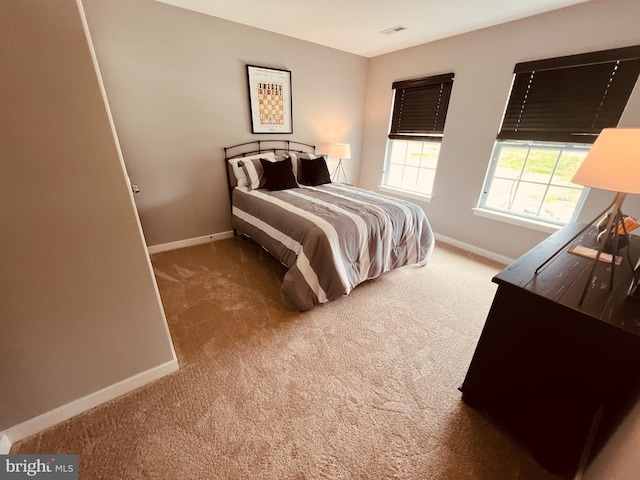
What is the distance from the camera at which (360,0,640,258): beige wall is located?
6.84 ft

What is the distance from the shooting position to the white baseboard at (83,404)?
1.15 m

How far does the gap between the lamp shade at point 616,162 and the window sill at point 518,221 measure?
200 cm

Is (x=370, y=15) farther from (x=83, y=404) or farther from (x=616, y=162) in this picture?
(x=83, y=404)

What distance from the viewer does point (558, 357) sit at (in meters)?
1.00

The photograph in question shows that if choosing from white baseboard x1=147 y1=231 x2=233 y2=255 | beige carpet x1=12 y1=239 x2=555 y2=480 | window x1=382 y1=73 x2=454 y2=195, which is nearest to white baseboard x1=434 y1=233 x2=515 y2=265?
window x1=382 y1=73 x2=454 y2=195

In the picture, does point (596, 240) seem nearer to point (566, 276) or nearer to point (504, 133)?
point (566, 276)

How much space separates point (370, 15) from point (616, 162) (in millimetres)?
2560

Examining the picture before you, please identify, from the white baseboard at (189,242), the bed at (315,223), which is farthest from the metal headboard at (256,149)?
the white baseboard at (189,242)

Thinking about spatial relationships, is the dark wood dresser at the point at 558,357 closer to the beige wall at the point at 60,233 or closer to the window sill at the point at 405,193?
the beige wall at the point at 60,233

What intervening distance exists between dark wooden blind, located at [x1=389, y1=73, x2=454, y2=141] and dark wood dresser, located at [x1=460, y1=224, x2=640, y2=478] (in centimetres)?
263

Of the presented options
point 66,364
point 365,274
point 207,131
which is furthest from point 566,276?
point 207,131

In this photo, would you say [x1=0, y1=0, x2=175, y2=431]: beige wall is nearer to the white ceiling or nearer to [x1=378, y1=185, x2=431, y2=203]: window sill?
the white ceiling

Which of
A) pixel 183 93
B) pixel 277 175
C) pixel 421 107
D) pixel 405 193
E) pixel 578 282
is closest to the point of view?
pixel 578 282

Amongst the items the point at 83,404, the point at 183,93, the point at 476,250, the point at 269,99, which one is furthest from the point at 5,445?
the point at 476,250
